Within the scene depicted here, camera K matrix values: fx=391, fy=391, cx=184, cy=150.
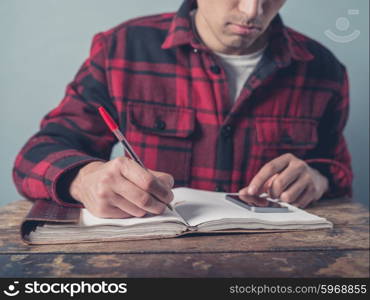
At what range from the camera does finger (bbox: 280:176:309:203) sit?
0.83 m

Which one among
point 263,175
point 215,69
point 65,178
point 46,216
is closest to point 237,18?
point 215,69

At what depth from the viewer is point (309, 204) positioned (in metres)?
Answer: 0.90

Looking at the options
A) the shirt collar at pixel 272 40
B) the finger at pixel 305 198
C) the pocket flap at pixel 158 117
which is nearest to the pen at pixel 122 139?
the finger at pixel 305 198

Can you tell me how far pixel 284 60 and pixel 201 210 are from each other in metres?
0.69

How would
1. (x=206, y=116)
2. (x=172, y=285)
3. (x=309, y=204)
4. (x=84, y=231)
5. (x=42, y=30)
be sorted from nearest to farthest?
(x=172, y=285), (x=84, y=231), (x=309, y=204), (x=206, y=116), (x=42, y=30)

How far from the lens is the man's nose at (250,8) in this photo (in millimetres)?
994

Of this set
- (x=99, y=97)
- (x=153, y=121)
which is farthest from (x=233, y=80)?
(x=99, y=97)

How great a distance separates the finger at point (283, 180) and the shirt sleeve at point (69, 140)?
1.27 ft

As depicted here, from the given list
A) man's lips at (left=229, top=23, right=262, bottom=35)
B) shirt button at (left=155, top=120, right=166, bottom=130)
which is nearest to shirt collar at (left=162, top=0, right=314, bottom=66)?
man's lips at (left=229, top=23, right=262, bottom=35)

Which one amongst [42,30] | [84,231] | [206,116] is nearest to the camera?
[84,231]

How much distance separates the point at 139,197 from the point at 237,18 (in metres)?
0.63

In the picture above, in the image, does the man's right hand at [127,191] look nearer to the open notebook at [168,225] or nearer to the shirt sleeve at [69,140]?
the open notebook at [168,225]

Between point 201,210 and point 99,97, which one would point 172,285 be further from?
point 99,97

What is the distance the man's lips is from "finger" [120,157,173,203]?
58 centimetres
